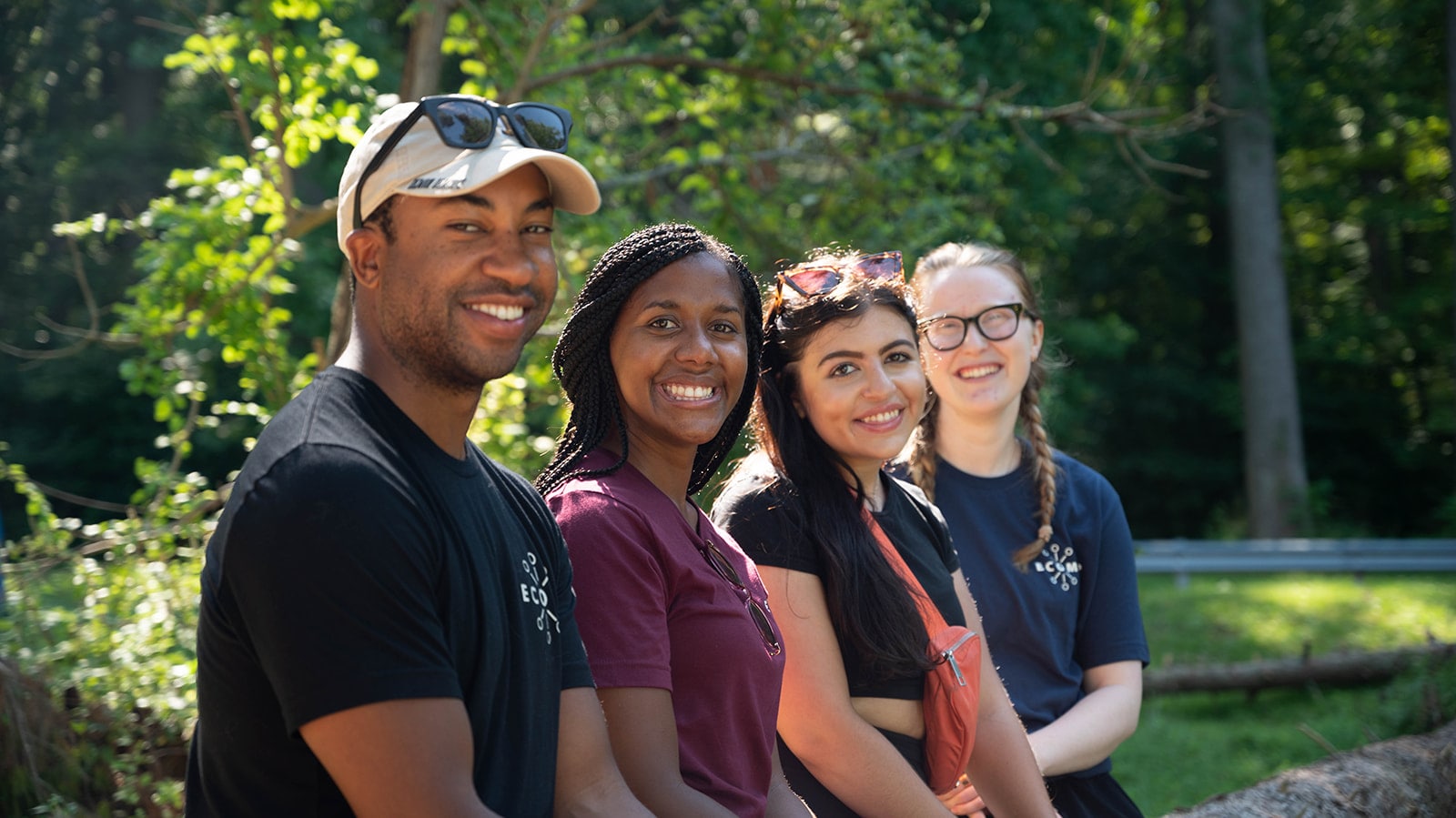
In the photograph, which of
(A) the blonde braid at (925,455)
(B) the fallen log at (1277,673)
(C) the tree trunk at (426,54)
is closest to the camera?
(A) the blonde braid at (925,455)

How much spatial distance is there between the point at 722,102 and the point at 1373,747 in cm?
427

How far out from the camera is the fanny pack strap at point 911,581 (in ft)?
9.76

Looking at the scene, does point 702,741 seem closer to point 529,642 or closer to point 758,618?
point 758,618

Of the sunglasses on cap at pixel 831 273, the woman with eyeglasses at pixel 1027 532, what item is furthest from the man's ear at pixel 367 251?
the woman with eyeglasses at pixel 1027 532

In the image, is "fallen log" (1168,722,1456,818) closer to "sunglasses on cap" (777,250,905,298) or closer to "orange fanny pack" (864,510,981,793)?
"orange fanny pack" (864,510,981,793)

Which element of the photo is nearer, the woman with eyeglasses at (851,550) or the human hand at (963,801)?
the woman with eyeglasses at (851,550)

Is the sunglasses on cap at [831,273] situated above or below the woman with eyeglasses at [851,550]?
above

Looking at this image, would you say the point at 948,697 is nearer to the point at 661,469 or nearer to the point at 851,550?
the point at 851,550

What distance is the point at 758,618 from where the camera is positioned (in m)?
2.55

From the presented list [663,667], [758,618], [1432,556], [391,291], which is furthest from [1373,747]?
[1432,556]

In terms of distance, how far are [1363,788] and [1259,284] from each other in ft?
50.5

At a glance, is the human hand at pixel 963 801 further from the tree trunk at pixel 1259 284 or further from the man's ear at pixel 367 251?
the tree trunk at pixel 1259 284

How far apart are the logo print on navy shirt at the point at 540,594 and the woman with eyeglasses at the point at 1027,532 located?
72.2 inches

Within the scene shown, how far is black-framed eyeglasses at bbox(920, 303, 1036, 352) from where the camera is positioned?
389 cm
